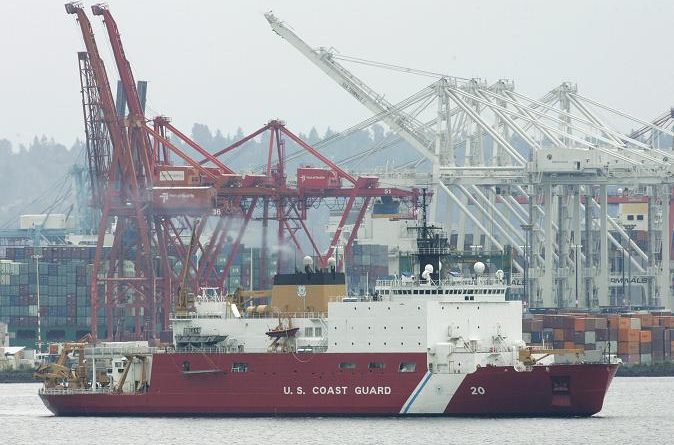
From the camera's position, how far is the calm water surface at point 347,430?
6200 centimetres

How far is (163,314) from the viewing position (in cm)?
11744

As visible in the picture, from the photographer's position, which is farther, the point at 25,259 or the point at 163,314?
the point at 25,259

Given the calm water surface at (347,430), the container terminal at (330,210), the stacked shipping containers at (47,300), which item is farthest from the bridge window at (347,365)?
the stacked shipping containers at (47,300)

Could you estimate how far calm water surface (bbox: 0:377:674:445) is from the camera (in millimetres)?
62000

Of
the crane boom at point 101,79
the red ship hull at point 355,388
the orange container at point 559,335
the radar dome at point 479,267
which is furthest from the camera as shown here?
the crane boom at point 101,79

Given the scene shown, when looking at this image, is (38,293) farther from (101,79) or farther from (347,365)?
(347,365)

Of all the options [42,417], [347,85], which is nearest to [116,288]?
[347,85]

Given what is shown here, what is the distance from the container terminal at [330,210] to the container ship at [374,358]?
110ft

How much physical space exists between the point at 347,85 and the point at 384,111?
341cm

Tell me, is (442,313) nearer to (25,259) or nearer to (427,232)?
(427,232)

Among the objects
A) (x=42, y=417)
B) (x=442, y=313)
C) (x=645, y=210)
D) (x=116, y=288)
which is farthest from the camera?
(x=645, y=210)

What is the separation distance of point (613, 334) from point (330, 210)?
33.2 m

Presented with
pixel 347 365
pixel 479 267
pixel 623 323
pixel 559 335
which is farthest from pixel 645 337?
pixel 347 365

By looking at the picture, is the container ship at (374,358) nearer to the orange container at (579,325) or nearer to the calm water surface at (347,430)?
the calm water surface at (347,430)
